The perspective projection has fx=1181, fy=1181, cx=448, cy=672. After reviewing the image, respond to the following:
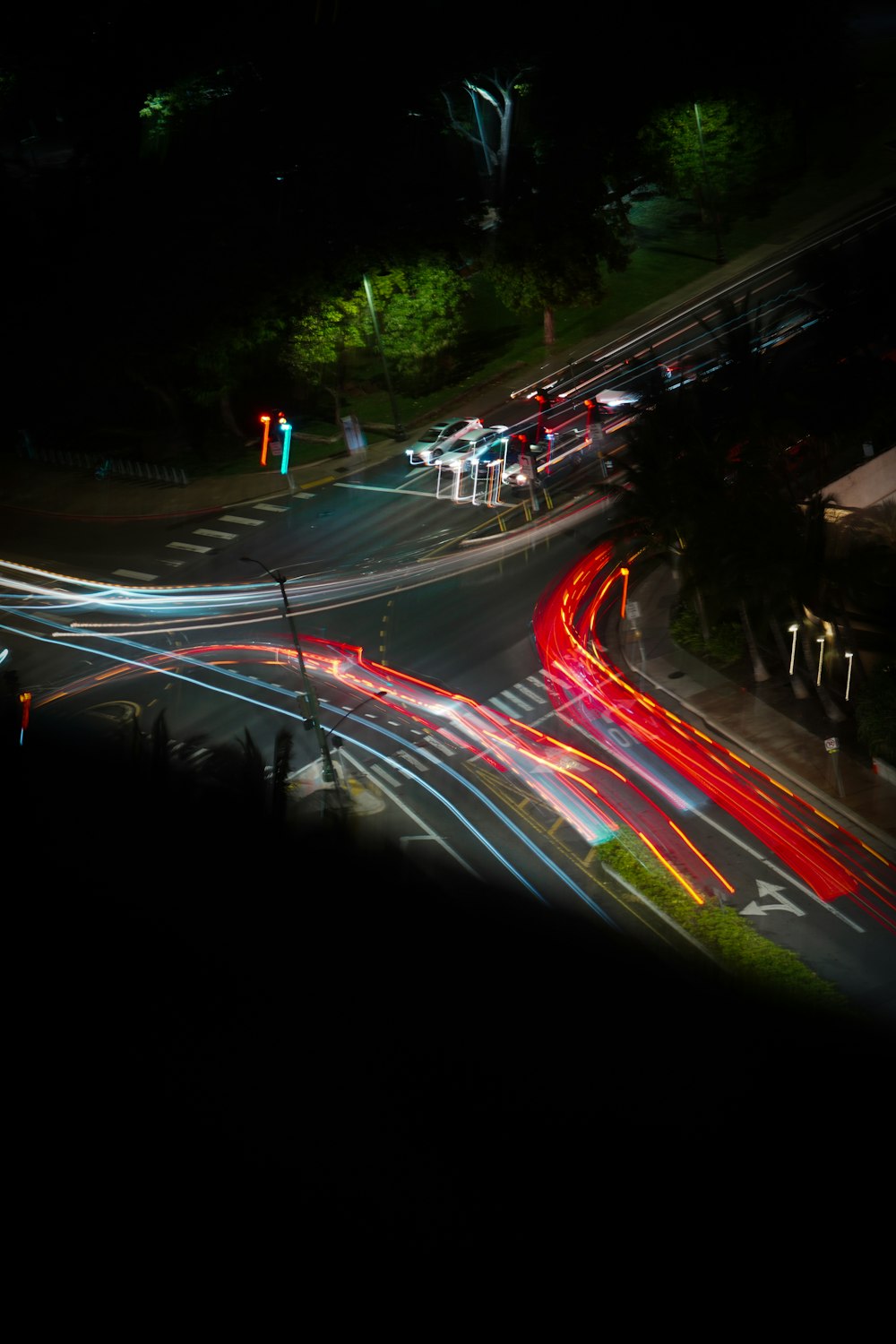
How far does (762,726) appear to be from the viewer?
3412 centimetres

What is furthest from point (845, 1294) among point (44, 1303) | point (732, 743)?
point (732, 743)

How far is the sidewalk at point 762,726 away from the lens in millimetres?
30047

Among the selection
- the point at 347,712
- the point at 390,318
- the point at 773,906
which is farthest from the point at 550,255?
the point at 773,906

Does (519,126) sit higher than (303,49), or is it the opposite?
(303,49)

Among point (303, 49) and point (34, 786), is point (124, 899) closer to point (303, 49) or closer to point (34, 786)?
point (34, 786)

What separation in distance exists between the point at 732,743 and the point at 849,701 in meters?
3.64

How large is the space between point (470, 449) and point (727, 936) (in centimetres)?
3193

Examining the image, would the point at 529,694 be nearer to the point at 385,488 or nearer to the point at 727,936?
the point at 727,936

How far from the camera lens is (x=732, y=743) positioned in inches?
1330

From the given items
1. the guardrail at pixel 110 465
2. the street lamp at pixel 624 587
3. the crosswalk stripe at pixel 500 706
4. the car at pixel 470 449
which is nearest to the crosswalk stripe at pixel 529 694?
the crosswalk stripe at pixel 500 706

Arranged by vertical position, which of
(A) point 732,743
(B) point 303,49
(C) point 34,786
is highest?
(B) point 303,49

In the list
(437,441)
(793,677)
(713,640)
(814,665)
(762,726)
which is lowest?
(762,726)

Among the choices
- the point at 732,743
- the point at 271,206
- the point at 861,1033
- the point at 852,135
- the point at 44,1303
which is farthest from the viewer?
the point at 852,135

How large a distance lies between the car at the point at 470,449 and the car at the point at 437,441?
1.29ft
